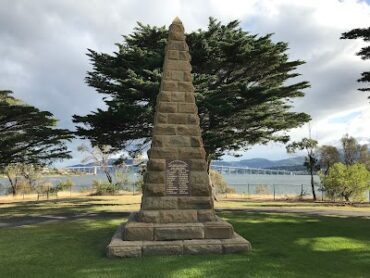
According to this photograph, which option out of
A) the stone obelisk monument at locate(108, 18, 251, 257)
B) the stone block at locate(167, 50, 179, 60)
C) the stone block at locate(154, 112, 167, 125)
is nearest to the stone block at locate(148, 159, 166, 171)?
the stone obelisk monument at locate(108, 18, 251, 257)

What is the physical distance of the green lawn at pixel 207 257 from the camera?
303 inches

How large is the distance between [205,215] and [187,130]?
6.94ft

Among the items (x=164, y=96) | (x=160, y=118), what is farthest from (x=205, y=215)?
(x=164, y=96)

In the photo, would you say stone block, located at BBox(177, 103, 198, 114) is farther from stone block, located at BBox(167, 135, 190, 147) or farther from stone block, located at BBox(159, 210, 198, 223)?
stone block, located at BBox(159, 210, 198, 223)

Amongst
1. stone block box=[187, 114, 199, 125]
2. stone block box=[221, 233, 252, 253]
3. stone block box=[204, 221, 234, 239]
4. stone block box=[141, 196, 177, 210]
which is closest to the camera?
stone block box=[221, 233, 252, 253]

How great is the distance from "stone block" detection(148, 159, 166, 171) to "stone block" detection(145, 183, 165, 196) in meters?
0.38

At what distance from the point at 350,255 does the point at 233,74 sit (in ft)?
64.0

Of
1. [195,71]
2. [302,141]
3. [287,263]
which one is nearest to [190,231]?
[287,263]

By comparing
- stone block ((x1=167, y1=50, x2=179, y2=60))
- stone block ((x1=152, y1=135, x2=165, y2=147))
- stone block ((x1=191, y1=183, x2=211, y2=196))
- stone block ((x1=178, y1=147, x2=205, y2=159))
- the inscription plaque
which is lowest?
stone block ((x1=191, y1=183, x2=211, y2=196))

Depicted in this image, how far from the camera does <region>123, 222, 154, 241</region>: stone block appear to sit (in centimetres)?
949

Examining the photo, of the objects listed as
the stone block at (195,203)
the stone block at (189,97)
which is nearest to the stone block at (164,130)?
the stone block at (189,97)

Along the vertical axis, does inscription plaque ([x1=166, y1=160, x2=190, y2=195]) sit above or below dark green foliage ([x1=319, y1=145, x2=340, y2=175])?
below

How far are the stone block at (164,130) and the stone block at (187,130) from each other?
0.49ft

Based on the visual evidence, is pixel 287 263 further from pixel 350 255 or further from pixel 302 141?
pixel 302 141
